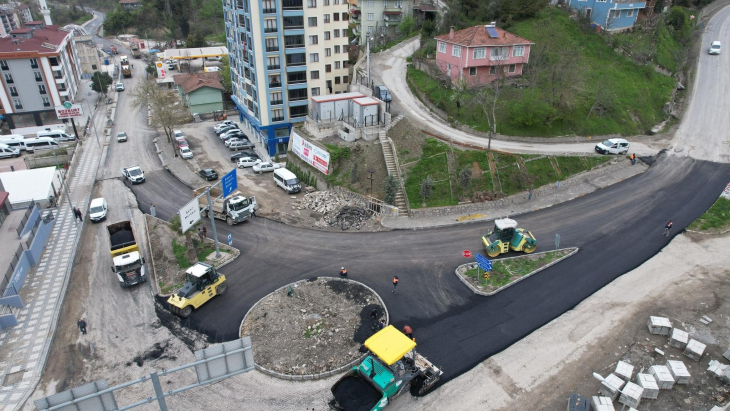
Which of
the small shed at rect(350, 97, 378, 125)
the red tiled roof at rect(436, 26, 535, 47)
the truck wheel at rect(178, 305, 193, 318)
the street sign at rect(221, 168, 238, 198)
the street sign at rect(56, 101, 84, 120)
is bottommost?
the truck wheel at rect(178, 305, 193, 318)

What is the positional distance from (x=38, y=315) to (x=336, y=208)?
24.2 metres

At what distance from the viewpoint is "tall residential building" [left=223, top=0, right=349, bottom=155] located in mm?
50594

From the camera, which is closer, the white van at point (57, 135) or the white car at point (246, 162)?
the white car at point (246, 162)

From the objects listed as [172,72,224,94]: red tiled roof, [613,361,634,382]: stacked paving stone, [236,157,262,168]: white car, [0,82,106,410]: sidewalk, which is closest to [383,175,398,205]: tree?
[236,157,262,168]: white car

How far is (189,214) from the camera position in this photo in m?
33.3

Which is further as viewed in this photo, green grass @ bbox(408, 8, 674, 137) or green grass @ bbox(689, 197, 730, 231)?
green grass @ bbox(408, 8, 674, 137)

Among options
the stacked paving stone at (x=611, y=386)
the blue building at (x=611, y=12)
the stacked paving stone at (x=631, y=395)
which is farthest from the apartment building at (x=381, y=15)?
the stacked paving stone at (x=631, y=395)

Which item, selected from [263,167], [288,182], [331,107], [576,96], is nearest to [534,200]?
[576,96]

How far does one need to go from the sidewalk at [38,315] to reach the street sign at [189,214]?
9.52 metres

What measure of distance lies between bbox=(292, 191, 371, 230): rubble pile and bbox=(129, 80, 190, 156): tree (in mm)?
26942

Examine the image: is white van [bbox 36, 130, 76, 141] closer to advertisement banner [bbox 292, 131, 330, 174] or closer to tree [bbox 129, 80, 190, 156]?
tree [bbox 129, 80, 190, 156]

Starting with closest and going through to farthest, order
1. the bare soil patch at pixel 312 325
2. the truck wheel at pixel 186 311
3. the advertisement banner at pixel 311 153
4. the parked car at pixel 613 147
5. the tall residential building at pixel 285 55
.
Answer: the bare soil patch at pixel 312 325, the truck wheel at pixel 186 311, the advertisement banner at pixel 311 153, the parked car at pixel 613 147, the tall residential building at pixel 285 55

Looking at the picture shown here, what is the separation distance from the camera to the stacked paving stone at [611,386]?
2173 cm

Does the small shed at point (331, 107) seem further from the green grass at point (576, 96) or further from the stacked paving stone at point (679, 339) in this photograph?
the stacked paving stone at point (679, 339)
